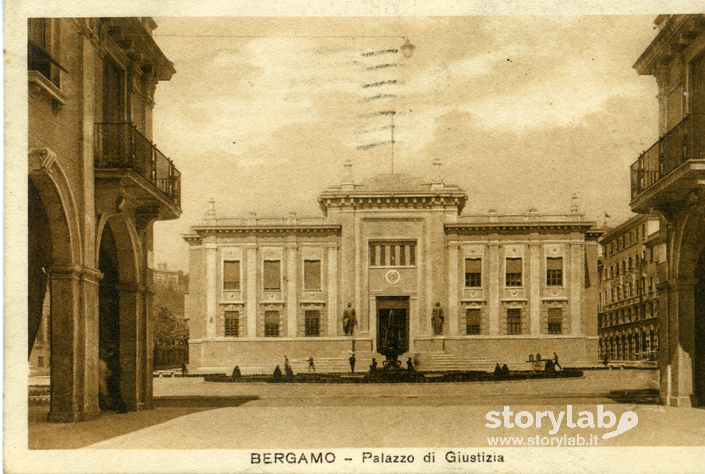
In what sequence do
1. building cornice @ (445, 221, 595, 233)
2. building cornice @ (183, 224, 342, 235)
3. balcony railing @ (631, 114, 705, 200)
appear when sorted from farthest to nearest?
building cornice @ (183, 224, 342, 235)
building cornice @ (445, 221, 595, 233)
balcony railing @ (631, 114, 705, 200)

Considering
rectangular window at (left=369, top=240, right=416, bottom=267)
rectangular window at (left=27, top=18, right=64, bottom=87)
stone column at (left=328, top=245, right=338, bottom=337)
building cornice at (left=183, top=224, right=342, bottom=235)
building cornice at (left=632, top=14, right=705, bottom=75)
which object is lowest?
stone column at (left=328, top=245, right=338, bottom=337)

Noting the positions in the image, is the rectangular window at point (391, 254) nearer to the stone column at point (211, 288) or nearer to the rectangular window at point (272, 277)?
the rectangular window at point (272, 277)

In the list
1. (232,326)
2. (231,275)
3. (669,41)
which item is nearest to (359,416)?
(232,326)

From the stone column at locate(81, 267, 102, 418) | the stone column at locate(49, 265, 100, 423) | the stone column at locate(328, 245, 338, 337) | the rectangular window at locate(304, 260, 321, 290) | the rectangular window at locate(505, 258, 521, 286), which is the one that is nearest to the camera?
the stone column at locate(49, 265, 100, 423)

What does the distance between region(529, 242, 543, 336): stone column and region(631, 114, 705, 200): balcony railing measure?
2504 mm

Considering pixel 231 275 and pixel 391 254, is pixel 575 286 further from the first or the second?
pixel 231 275

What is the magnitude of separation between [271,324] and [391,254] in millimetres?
2630

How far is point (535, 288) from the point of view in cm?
1401

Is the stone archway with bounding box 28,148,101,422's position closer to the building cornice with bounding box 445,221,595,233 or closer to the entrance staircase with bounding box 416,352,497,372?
the entrance staircase with bounding box 416,352,497,372

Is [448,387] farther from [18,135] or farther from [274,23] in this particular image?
[18,135]

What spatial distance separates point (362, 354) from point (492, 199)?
332 centimetres

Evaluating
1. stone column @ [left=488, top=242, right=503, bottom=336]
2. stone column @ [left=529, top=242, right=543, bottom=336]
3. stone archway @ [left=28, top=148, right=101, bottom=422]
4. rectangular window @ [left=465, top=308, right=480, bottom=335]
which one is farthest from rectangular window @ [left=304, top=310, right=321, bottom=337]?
stone column @ [left=529, top=242, right=543, bottom=336]

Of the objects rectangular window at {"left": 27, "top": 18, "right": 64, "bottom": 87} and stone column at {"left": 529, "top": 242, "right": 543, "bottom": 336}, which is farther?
stone column at {"left": 529, "top": 242, "right": 543, "bottom": 336}

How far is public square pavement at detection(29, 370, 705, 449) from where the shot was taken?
10.2m
